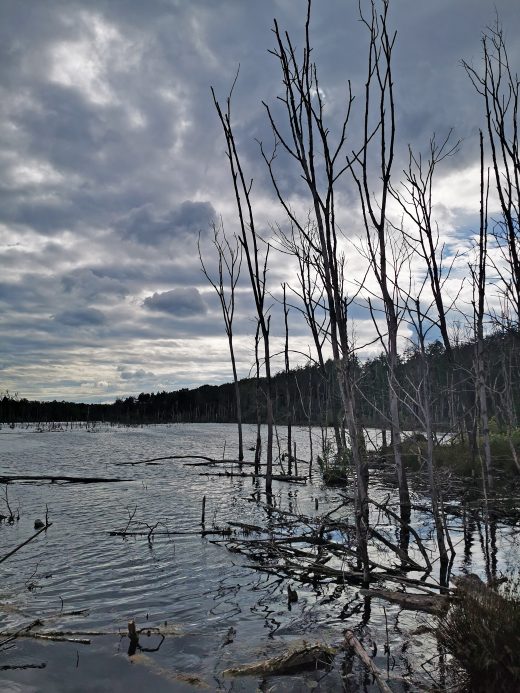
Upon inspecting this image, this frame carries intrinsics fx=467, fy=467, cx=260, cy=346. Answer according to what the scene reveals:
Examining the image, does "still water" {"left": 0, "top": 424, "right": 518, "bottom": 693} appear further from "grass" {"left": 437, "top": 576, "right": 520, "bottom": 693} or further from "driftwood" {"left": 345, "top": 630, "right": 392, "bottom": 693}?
"grass" {"left": 437, "top": 576, "right": 520, "bottom": 693}

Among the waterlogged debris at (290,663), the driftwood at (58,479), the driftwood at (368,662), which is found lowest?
the driftwood at (58,479)

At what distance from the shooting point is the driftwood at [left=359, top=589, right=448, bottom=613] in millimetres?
5203

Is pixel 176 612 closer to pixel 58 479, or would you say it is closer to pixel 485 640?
pixel 485 640

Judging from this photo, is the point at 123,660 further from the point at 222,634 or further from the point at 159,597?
the point at 159,597

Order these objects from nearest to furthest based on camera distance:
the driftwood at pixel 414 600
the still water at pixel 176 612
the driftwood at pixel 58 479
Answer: the still water at pixel 176 612 → the driftwood at pixel 414 600 → the driftwood at pixel 58 479

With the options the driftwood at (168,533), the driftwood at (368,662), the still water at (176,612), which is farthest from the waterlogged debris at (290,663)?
the driftwood at (168,533)

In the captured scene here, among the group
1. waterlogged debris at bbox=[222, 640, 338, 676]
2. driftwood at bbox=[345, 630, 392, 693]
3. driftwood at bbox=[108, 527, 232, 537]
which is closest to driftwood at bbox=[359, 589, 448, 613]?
waterlogged debris at bbox=[222, 640, 338, 676]

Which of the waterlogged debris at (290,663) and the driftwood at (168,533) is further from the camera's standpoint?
the driftwood at (168,533)

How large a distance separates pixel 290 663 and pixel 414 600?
1792mm

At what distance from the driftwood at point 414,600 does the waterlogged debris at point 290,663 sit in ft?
3.85

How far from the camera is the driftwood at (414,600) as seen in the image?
5.20 meters

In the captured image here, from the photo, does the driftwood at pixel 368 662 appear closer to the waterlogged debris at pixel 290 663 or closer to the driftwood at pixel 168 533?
the waterlogged debris at pixel 290 663

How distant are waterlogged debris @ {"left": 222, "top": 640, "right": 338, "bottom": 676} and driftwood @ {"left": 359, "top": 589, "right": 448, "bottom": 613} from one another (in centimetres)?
117

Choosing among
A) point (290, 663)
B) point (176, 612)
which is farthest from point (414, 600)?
point (176, 612)
